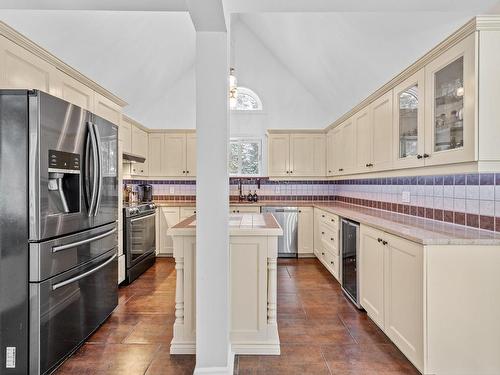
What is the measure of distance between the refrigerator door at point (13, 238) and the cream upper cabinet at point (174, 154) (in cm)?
379

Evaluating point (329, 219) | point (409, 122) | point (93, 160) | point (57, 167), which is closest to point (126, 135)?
point (93, 160)

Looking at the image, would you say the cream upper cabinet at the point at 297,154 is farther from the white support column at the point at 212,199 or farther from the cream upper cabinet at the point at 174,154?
the white support column at the point at 212,199

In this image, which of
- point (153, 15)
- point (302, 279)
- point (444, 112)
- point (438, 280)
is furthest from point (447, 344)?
point (153, 15)

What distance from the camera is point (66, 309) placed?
213 cm

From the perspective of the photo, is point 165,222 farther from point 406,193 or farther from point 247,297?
point 406,193

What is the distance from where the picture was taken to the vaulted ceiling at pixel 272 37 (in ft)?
6.37

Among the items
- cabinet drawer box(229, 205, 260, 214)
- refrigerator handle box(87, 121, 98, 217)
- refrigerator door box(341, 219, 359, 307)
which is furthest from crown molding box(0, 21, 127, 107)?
refrigerator door box(341, 219, 359, 307)

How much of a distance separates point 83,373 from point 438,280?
91.9 inches

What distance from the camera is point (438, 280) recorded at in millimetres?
1870

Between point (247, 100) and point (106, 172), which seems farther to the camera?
point (247, 100)

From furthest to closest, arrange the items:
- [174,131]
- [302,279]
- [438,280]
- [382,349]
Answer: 1. [174,131]
2. [302,279]
3. [382,349]
4. [438,280]

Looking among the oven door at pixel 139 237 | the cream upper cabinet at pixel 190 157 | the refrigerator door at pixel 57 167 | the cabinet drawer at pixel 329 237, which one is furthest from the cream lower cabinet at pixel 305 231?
the refrigerator door at pixel 57 167

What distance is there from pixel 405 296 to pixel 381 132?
5.68 ft

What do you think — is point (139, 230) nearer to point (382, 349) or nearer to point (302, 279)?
point (302, 279)
